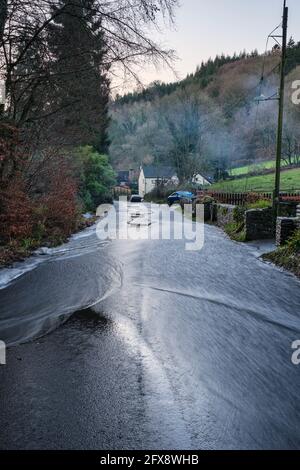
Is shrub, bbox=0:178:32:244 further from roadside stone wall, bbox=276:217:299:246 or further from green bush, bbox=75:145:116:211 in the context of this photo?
green bush, bbox=75:145:116:211

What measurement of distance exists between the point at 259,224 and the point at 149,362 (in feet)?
40.0

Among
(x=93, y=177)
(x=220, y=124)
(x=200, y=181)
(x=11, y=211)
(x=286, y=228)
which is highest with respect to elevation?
(x=220, y=124)

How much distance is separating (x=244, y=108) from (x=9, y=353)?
2853 inches

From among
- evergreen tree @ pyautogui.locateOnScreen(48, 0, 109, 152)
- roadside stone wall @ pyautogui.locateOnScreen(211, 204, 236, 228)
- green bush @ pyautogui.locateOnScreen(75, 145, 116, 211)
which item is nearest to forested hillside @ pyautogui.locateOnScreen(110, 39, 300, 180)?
green bush @ pyautogui.locateOnScreen(75, 145, 116, 211)

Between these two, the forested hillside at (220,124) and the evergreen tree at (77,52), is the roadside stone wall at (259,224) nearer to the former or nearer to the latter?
the evergreen tree at (77,52)

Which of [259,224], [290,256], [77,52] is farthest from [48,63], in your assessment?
[259,224]

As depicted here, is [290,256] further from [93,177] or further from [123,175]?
[123,175]

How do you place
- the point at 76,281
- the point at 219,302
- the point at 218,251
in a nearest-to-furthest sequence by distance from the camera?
the point at 219,302 < the point at 76,281 < the point at 218,251

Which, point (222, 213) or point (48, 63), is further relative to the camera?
point (222, 213)

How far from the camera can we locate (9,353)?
523 cm

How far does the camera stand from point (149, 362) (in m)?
4.96

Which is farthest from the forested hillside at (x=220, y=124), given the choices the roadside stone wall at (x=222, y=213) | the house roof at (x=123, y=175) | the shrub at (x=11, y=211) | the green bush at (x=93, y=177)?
the house roof at (x=123, y=175)

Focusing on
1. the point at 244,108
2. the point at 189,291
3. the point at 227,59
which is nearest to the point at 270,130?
the point at 244,108

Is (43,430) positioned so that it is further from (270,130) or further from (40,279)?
(270,130)
